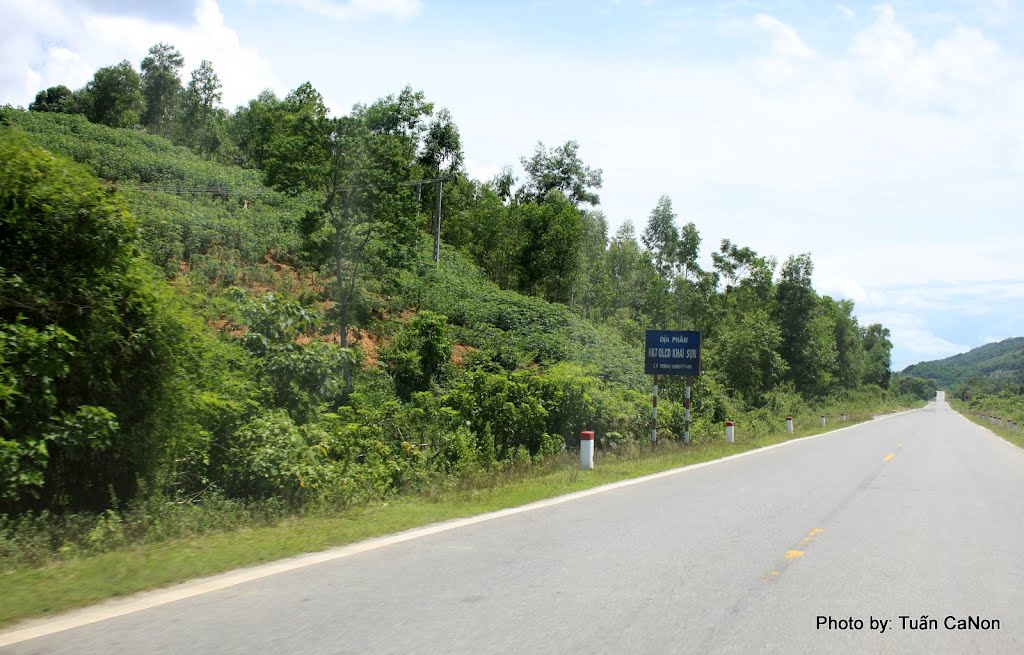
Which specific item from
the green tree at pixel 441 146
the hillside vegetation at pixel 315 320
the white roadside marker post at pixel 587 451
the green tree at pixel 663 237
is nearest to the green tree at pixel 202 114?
the hillside vegetation at pixel 315 320

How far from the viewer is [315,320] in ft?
43.2

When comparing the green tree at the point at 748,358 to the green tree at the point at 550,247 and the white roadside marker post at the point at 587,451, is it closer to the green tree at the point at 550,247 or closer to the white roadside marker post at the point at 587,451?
the green tree at the point at 550,247

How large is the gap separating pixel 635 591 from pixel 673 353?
17787 millimetres

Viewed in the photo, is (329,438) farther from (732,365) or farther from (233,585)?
(732,365)

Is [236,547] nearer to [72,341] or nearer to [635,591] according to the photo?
[72,341]

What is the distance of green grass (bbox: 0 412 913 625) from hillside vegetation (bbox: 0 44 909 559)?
0.70 meters

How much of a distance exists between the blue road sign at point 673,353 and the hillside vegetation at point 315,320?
1.59m

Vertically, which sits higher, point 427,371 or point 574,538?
point 427,371

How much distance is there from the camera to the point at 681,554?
7742 mm

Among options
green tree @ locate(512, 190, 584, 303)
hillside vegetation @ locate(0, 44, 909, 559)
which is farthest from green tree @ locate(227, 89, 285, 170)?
green tree @ locate(512, 190, 584, 303)

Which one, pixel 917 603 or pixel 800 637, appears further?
pixel 917 603

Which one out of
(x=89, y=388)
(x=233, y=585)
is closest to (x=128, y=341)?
(x=89, y=388)

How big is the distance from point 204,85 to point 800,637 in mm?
107486

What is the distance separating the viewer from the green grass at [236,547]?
5648 mm
